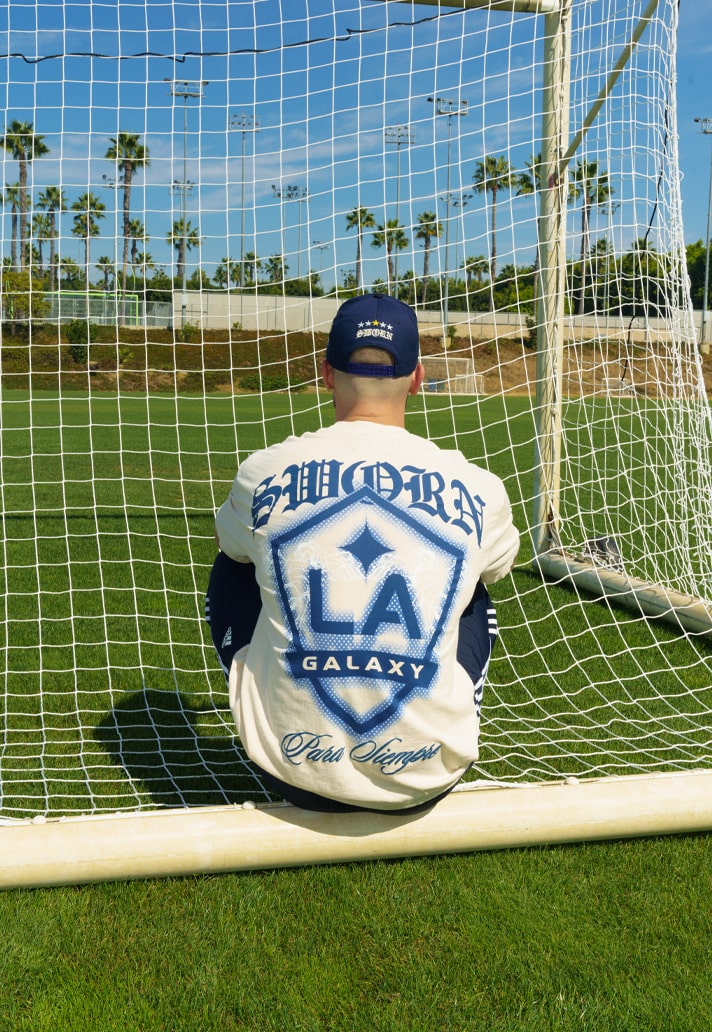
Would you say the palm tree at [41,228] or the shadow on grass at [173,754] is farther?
the palm tree at [41,228]

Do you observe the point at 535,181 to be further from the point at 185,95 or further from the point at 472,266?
the point at 185,95

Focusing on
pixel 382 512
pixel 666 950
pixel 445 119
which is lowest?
pixel 666 950

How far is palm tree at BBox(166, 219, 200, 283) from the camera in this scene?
227 inches

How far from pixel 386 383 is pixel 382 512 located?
0.37 meters

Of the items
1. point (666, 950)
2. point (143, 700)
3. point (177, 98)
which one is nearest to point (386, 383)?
point (666, 950)

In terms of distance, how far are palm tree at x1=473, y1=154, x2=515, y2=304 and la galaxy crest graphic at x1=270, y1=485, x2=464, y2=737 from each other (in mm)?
3614

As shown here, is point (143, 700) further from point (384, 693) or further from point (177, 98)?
point (177, 98)

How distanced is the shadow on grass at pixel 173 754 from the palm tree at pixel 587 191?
3740 millimetres

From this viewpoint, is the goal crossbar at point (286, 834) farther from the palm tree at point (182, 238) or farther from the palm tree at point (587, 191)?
the palm tree at point (587, 191)

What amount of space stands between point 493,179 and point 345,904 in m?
4.31

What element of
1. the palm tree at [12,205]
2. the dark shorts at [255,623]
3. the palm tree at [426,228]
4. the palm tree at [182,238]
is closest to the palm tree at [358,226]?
the palm tree at [426,228]

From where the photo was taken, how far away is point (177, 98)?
5.53 meters

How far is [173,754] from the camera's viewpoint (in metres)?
3.78

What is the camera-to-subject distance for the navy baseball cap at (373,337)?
258cm
